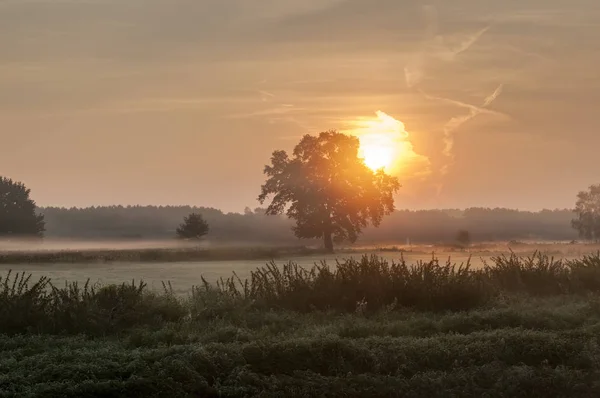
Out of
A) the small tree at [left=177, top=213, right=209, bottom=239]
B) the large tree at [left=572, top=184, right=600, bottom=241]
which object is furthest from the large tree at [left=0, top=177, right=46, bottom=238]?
the large tree at [left=572, top=184, right=600, bottom=241]

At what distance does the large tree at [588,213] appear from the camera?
10094 cm

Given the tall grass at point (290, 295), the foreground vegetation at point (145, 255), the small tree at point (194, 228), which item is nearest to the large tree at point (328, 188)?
the foreground vegetation at point (145, 255)

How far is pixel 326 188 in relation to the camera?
A: 221ft

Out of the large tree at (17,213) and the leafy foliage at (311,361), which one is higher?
the large tree at (17,213)

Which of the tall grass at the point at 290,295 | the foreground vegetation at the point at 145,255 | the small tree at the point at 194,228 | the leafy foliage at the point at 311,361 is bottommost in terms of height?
the leafy foliage at the point at 311,361

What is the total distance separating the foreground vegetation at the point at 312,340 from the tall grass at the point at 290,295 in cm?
4

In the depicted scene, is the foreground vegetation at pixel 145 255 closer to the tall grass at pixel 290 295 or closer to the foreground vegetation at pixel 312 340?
the tall grass at pixel 290 295

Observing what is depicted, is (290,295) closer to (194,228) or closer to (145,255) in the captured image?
(145,255)

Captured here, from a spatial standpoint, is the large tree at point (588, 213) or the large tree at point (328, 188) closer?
the large tree at point (328, 188)

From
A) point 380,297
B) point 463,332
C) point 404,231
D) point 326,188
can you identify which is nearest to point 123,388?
point 463,332

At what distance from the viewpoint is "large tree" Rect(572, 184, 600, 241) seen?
10094 centimetres

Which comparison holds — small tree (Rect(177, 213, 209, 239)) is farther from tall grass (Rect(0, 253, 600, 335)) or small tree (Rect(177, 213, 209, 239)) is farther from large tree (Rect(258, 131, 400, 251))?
tall grass (Rect(0, 253, 600, 335))

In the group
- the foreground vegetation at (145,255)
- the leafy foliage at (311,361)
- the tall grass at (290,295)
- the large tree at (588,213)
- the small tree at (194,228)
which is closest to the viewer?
the leafy foliage at (311,361)

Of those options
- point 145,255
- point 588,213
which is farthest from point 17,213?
point 588,213
